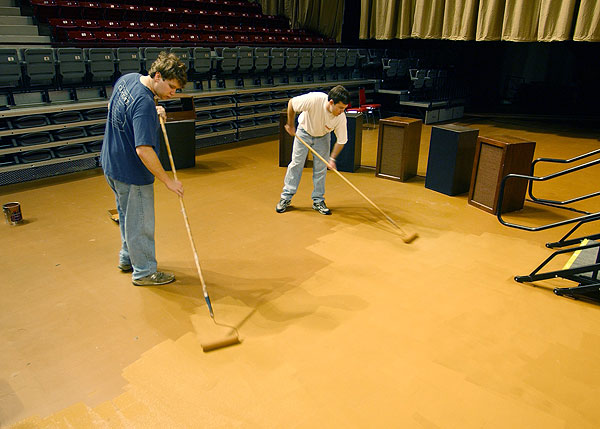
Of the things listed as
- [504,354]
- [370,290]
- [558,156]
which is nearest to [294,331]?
[370,290]

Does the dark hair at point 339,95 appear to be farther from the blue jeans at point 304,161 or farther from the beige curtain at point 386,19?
the beige curtain at point 386,19

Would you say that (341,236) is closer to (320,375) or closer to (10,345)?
(320,375)

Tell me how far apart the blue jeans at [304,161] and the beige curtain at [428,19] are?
7.21 m

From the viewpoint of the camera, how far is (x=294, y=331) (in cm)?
281

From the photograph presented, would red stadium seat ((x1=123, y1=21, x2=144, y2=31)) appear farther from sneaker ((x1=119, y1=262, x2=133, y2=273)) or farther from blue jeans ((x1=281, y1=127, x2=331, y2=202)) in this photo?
sneaker ((x1=119, y1=262, x2=133, y2=273))


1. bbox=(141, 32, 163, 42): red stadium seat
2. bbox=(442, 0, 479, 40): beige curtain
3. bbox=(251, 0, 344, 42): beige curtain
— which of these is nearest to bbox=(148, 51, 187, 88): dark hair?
bbox=(141, 32, 163, 42): red stadium seat

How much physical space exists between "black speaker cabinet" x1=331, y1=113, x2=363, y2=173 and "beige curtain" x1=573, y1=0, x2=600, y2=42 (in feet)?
17.6

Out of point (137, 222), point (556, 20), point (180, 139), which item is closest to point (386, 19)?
point (556, 20)

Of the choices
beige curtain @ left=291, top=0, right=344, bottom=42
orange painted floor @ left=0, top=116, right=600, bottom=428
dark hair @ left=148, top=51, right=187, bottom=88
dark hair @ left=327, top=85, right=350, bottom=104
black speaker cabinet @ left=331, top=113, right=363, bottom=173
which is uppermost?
beige curtain @ left=291, top=0, right=344, bottom=42

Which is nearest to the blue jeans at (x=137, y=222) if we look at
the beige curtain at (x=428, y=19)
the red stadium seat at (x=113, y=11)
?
the red stadium seat at (x=113, y=11)

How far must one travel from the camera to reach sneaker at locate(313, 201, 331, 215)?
4.79 metres

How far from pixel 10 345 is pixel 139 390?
95cm

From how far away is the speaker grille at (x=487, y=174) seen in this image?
4.79 meters

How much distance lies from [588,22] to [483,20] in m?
2.02
